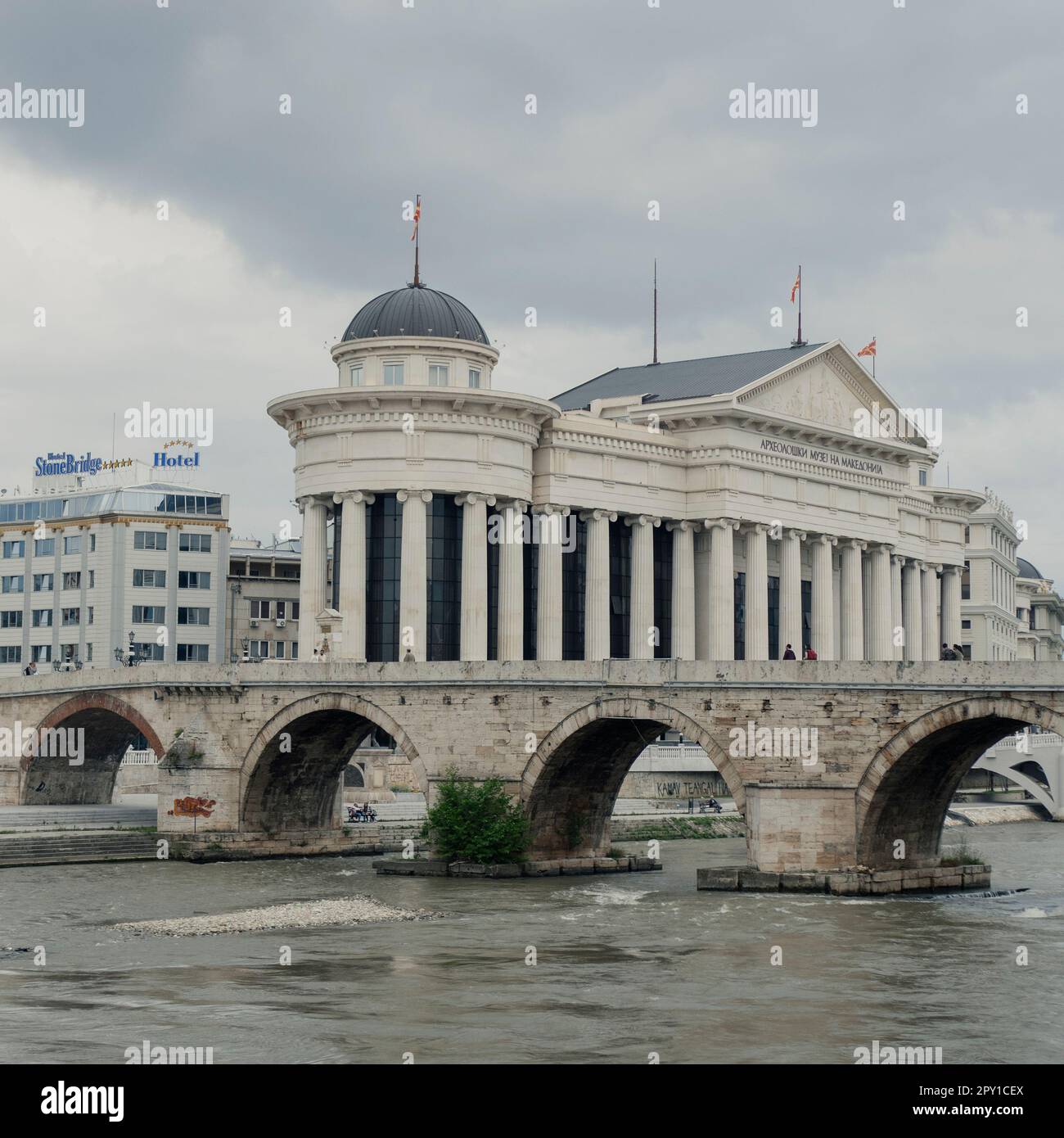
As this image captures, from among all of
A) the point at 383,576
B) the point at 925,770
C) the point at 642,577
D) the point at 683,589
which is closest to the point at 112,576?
the point at 383,576

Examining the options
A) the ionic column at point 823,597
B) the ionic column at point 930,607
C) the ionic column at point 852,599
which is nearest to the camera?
the ionic column at point 823,597

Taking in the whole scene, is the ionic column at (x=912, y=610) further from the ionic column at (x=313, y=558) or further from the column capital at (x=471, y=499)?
the ionic column at (x=313, y=558)

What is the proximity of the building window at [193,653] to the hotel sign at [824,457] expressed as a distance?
124 ft

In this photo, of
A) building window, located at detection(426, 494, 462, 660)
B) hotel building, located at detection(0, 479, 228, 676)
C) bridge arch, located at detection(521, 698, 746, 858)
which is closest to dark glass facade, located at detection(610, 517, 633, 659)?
building window, located at detection(426, 494, 462, 660)

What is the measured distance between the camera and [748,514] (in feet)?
352

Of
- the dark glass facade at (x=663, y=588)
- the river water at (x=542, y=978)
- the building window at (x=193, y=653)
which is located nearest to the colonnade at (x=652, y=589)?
the dark glass facade at (x=663, y=588)

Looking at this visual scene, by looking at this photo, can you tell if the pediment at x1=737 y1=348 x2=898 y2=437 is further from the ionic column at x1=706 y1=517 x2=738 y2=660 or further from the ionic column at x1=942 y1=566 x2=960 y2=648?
the ionic column at x1=942 y1=566 x2=960 y2=648

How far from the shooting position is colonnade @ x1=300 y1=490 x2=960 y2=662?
91938 millimetres

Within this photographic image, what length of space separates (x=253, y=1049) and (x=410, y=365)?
211 feet

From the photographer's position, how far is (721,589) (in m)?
106

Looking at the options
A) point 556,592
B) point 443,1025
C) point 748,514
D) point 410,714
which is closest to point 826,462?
point 748,514

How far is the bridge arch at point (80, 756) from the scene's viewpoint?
78.6 meters

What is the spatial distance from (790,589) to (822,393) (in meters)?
12.0
